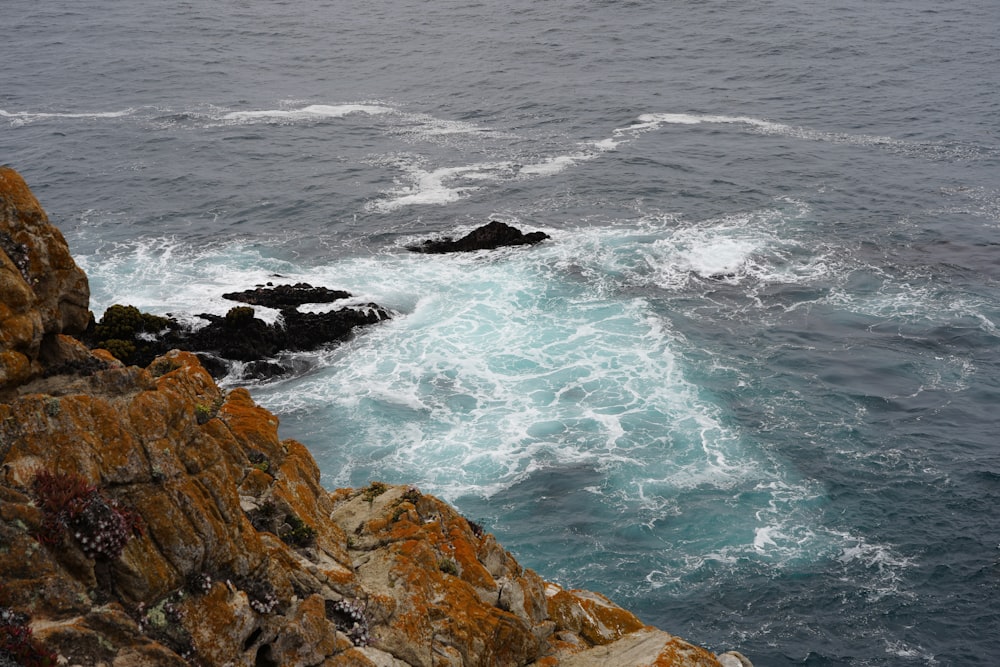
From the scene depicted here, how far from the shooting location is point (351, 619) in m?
16.2

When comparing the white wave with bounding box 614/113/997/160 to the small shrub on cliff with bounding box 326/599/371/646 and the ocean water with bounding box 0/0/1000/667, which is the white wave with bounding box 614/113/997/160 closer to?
the ocean water with bounding box 0/0/1000/667

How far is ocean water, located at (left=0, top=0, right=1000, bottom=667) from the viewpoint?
36.0 metres

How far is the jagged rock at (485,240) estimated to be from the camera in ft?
216

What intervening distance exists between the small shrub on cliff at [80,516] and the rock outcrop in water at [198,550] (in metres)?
0.02

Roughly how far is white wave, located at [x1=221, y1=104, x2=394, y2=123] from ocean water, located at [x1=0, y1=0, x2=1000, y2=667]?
0.56m

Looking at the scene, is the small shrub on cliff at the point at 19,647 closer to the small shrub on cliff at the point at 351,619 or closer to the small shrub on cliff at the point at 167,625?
the small shrub on cliff at the point at 167,625

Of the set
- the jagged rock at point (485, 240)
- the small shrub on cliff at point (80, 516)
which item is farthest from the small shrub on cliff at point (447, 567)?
the jagged rock at point (485, 240)

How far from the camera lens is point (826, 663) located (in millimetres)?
30094

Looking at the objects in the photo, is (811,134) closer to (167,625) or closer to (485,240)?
(485,240)

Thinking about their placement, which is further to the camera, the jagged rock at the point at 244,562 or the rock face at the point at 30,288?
the rock face at the point at 30,288

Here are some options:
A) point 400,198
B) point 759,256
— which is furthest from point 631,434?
point 400,198

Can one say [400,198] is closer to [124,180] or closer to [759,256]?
[124,180]

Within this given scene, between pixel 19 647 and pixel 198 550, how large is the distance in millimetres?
3138

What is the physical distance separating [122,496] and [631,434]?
108 ft
